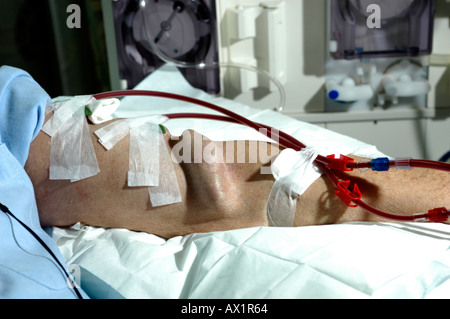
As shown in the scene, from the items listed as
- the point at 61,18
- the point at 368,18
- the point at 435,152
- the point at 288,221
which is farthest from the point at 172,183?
the point at 61,18

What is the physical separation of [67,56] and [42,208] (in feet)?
4.57

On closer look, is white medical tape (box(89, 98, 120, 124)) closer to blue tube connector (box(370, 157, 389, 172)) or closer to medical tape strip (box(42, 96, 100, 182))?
medical tape strip (box(42, 96, 100, 182))

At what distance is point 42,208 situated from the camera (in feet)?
3.33

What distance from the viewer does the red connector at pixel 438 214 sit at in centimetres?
85

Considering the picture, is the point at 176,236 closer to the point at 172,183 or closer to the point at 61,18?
the point at 172,183

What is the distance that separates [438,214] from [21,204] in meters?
0.78

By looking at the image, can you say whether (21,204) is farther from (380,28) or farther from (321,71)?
(380,28)

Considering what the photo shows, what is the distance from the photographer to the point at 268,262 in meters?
0.83

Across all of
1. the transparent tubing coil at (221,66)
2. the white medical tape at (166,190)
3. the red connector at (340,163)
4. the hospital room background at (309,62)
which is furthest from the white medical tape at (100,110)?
the transparent tubing coil at (221,66)

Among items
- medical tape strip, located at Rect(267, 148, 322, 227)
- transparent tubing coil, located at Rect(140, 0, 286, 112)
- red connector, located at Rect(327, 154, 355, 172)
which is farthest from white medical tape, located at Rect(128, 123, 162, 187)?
transparent tubing coil, located at Rect(140, 0, 286, 112)

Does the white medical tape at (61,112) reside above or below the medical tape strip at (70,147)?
above

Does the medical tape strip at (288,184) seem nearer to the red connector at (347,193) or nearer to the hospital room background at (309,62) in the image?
the red connector at (347,193)

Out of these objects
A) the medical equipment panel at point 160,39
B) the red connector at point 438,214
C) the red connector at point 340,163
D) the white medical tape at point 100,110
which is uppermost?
the medical equipment panel at point 160,39

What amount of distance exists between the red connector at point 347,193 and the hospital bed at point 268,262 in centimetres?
5
